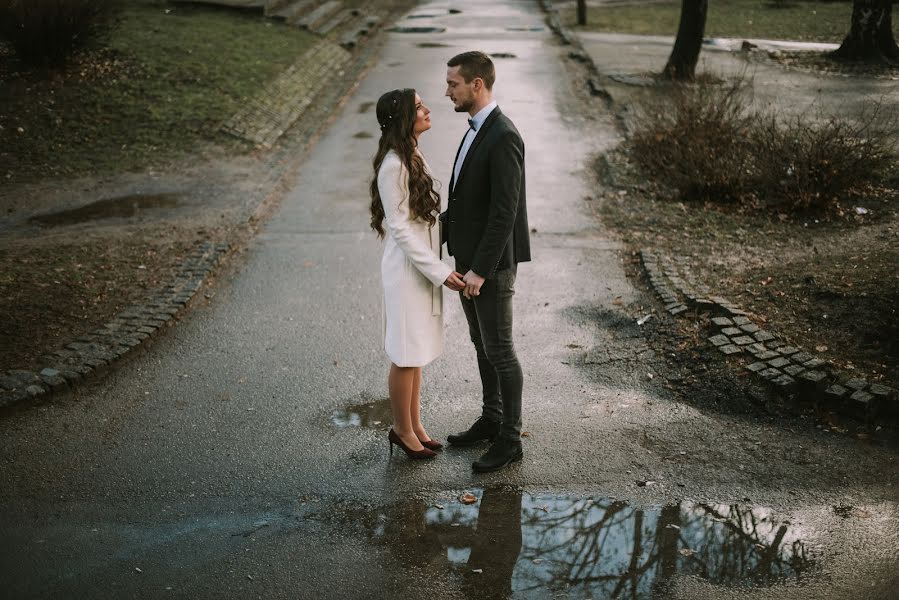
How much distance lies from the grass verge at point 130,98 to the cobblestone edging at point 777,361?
24.8ft

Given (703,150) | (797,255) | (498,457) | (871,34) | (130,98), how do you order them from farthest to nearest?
(871,34)
(130,98)
(703,150)
(797,255)
(498,457)

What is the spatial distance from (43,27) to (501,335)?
12160mm

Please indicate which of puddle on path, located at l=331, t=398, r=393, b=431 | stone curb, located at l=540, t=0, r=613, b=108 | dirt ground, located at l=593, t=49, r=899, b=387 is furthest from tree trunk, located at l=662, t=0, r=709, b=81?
puddle on path, located at l=331, t=398, r=393, b=431

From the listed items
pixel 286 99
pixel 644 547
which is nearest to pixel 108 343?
pixel 644 547

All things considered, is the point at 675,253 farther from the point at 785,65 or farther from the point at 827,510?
the point at 785,65

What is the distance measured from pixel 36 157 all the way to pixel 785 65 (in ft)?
48.8

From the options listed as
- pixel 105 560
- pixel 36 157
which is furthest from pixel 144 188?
pixel 105 560

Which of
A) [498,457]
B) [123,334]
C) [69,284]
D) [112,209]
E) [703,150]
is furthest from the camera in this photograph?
[112,209]

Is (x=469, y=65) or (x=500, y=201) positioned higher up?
(x=469, y=65)

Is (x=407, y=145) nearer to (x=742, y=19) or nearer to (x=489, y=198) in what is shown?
(x=489, y=198)

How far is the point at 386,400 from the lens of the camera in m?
6.14

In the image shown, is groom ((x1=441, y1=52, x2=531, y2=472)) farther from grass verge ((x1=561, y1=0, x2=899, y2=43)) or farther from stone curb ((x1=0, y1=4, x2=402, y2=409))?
grass verge ((x1=561, y1=0, x2=899, y2=43))

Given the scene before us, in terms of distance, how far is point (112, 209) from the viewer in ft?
33.2

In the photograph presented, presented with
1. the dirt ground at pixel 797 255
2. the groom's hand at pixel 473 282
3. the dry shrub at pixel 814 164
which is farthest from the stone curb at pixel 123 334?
the dry shrub at pixel 814 164
